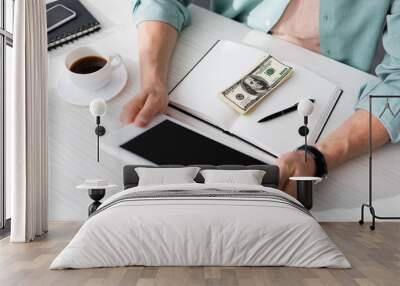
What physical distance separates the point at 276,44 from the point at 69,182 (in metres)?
2.21

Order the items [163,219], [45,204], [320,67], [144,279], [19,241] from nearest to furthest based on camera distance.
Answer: [144,279], [163,219], [19,241], [45,204], [320,67]

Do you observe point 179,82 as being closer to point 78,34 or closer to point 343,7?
point 78,34

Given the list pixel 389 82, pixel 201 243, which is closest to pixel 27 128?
pixel 201 243

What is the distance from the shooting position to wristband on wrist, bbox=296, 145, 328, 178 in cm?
503

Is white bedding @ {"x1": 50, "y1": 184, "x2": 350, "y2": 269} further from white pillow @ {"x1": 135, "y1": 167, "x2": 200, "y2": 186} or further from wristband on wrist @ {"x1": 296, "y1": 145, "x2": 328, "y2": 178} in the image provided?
wristband on wrist @ {"x1": 296, "y1": 145, "x2": 328, "y2": 178}

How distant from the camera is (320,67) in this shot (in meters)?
5.14

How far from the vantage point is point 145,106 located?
509 cm

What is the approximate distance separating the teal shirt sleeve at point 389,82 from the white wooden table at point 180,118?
0.35 ft


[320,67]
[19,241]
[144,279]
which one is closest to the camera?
[144,279]

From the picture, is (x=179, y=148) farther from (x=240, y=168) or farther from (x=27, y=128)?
(x=27, y=128)

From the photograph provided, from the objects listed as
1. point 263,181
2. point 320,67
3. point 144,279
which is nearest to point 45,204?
point 263,181

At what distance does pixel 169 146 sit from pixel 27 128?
1.24 meters

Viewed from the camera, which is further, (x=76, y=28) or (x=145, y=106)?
(x=76, y=28)

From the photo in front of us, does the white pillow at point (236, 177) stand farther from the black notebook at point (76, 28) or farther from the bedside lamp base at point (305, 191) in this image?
the black notebook at point (76, 28)
